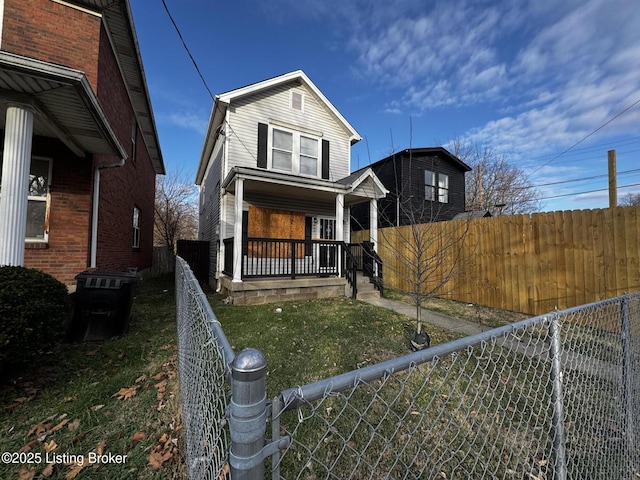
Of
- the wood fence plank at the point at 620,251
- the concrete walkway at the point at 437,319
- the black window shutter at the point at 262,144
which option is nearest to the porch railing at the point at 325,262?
the concrete walkway at the point at 437,319

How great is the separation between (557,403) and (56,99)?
6.75 m

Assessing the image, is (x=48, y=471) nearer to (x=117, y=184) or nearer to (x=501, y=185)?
(x=117, y=184)

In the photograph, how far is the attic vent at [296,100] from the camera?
34.8 ft

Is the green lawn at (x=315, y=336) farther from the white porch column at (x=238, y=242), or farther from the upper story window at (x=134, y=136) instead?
the upper story window at (x=134, y=136)

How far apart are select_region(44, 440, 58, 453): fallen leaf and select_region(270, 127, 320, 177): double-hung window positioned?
879 centimetres

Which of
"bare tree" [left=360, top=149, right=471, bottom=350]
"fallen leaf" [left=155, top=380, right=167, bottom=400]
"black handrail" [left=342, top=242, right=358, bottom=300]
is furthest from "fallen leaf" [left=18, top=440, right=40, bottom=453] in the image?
"black handrail" [left=342, top=242, right=358, bottom=300]

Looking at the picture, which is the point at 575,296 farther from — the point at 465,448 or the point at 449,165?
the point at 449,165

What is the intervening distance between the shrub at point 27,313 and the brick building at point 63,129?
1.33 metres

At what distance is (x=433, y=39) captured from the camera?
28.4ft

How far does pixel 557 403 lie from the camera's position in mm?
1511

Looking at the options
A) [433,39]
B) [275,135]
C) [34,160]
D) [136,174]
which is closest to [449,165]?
[433,39]

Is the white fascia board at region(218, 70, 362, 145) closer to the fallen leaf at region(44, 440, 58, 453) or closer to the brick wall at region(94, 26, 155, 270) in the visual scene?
the brick wall at region(94, 26, 155, 270)

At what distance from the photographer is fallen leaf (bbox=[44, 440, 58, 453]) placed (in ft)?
7.37

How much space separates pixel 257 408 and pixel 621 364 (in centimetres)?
305
